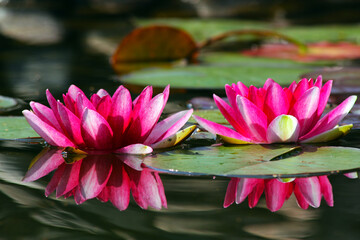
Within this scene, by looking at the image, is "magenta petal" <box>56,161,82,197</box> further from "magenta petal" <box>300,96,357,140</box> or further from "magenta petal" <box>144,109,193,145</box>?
"magenta petal" <box>300,96,357,140</box>

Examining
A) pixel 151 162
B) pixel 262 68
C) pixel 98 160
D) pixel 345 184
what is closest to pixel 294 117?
pixel 345 184

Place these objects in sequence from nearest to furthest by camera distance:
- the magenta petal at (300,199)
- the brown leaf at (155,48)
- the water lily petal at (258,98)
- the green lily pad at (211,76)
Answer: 1. the magenta petal at (300,199)
2. the water lily petal at (258,98)
3. the green lily pad at (211,76)
4. the brown leaf at (155,48)

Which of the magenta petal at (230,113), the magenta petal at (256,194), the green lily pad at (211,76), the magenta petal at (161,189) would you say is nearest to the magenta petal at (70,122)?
the magenta petal at (161,189)

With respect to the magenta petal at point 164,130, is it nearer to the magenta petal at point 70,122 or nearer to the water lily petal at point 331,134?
the magenta petal at point 70,122

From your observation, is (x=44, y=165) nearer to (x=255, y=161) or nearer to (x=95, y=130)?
(x=95, y=130)

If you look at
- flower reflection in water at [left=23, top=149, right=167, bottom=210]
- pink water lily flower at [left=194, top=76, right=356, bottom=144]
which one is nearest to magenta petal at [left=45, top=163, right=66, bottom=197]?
flower reflection in water at [left=23, top=149, right=167, bottom=210]

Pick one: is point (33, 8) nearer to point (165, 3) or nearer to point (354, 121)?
point (165, 3)

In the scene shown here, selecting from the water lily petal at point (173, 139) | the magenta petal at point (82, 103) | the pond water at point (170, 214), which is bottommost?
the pond water at point (170, 214)
